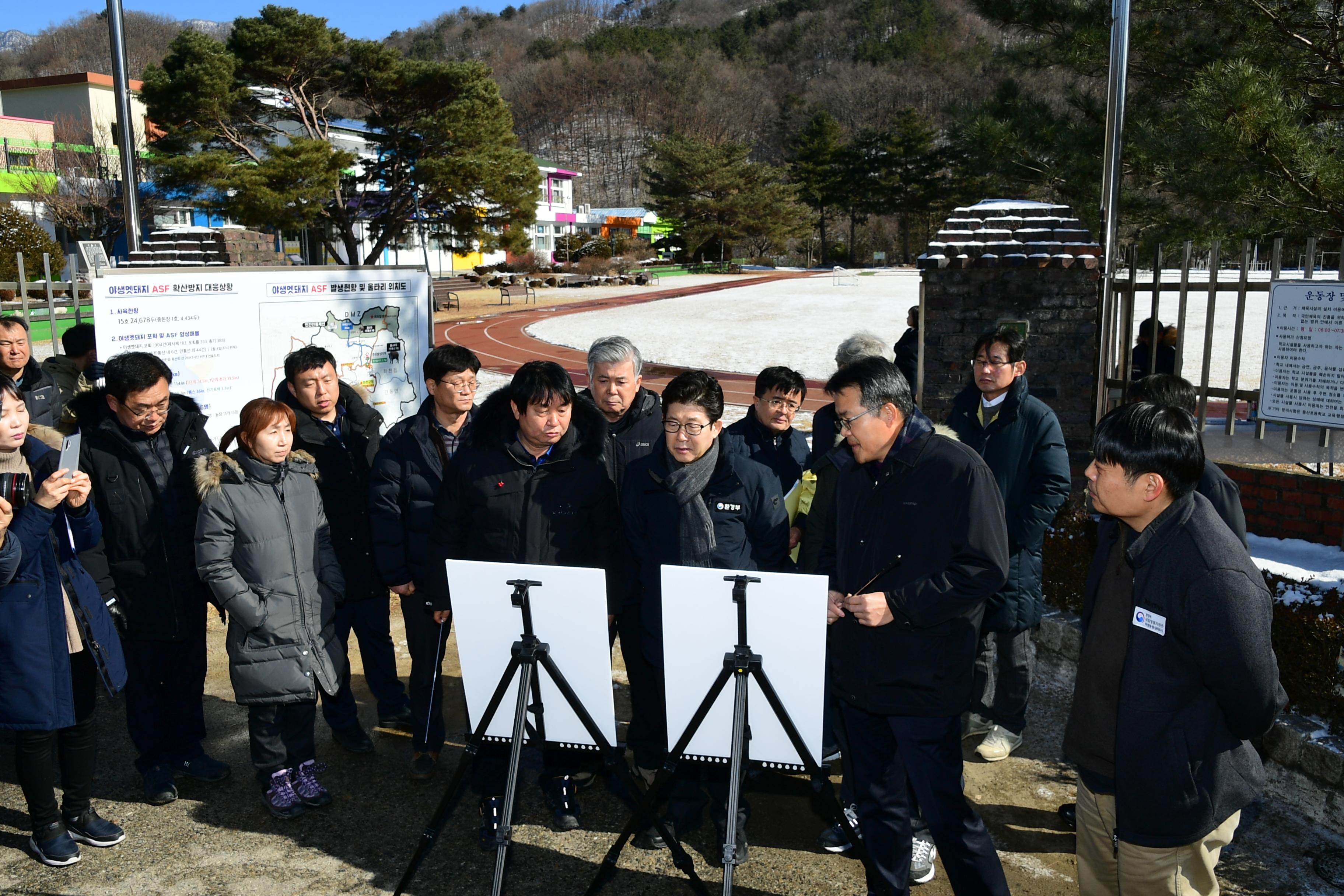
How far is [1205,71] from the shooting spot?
19.5ft

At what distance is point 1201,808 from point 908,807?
1040 millimetres

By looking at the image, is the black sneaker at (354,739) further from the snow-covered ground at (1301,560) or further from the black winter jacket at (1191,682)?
the snow-covered ground at (1301,560)

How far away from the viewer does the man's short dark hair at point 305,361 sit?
4.27 meters

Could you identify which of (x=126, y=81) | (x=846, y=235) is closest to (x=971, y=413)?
(x=126, y=81)

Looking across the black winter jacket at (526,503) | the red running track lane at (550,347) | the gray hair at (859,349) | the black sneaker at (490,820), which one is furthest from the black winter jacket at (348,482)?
the red running track lane at (550,347)

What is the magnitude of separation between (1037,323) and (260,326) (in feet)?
17.4

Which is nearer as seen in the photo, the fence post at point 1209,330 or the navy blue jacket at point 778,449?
→ the navy blue jacket at point 778,449

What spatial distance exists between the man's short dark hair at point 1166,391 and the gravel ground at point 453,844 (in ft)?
5.42

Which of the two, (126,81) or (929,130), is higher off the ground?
(929,130)

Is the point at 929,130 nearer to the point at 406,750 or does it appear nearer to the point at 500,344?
the point at 500,344

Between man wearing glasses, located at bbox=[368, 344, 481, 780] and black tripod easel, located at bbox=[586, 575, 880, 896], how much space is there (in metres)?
1.28

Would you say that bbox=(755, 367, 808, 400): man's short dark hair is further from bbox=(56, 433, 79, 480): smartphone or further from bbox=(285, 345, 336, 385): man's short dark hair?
bbox=(56, 433, 79, 480): smartphone

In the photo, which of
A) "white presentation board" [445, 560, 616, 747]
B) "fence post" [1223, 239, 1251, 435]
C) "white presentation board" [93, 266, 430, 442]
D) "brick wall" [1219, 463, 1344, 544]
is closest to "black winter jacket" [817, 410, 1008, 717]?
"white presentation board" [445, 560, 616, 747]

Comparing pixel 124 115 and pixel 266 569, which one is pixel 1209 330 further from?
pixel 124 115
